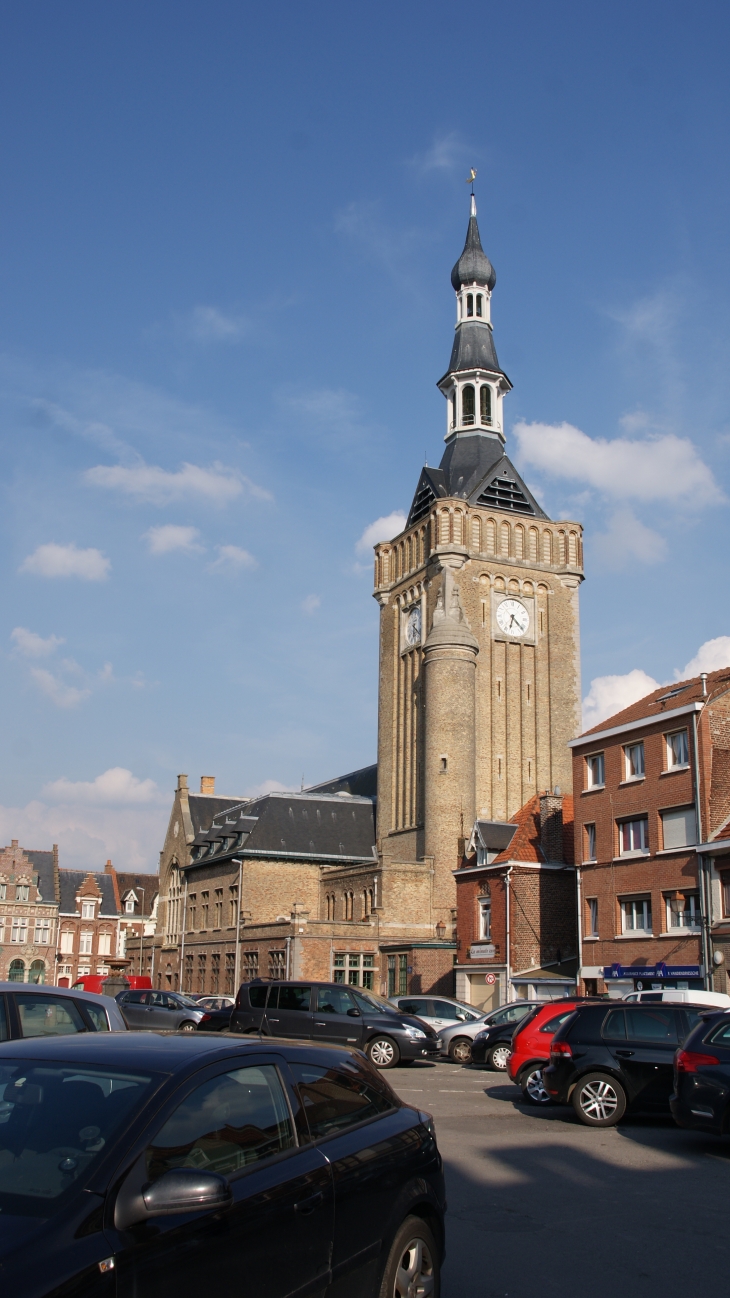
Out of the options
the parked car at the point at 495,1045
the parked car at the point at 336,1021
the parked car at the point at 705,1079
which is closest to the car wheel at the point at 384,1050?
the parked car at the point at 336,1021

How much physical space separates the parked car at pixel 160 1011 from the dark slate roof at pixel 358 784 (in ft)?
116

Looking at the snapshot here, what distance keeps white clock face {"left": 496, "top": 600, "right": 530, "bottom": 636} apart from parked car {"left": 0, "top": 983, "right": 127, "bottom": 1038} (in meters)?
52.3

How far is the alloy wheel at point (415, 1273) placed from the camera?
5.42 meters

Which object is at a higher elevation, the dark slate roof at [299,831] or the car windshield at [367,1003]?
the dark slate roof at [299,831]

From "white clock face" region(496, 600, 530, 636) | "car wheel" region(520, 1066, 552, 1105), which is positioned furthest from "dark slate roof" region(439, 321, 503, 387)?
"car wheel" region(520, 1066, 552, 1105)

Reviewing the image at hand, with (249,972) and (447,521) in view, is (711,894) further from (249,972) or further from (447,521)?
(447,521)

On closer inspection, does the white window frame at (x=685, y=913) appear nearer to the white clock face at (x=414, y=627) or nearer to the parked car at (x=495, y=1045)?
the parked car at (x=495, y=1045)

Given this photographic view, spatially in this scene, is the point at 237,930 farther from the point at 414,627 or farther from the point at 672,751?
the point at 672,751

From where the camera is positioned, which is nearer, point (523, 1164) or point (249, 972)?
point (523, 1164)

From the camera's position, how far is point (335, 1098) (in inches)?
214

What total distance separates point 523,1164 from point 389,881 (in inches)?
1614

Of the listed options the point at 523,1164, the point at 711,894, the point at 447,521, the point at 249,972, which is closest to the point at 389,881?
the point at 249,972

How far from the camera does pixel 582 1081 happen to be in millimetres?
14102

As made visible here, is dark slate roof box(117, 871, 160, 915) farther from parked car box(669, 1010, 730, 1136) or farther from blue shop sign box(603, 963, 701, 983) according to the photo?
parked car box(669, 1010, 730, 1136)
